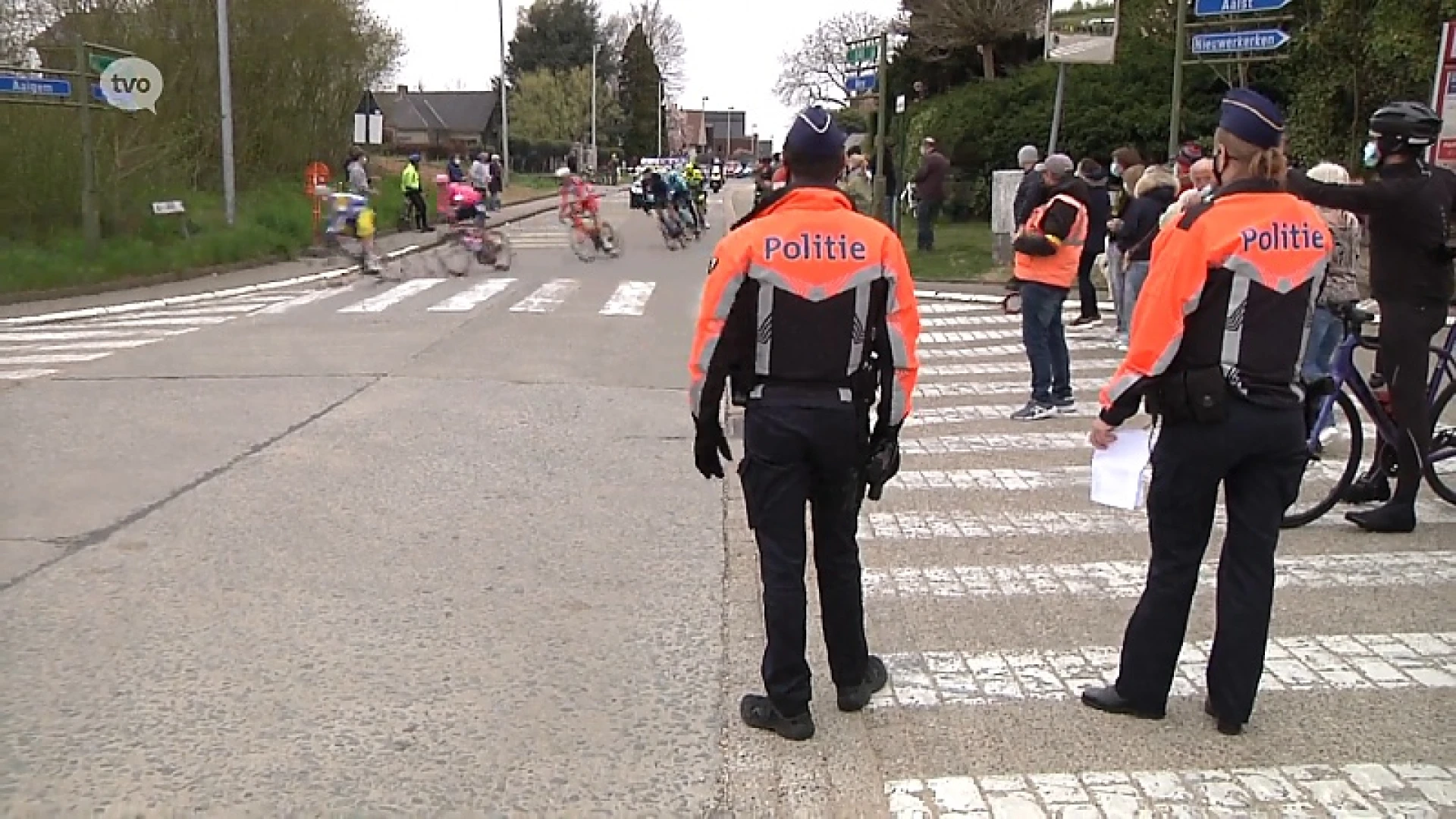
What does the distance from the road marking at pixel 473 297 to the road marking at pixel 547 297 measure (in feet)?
1.74

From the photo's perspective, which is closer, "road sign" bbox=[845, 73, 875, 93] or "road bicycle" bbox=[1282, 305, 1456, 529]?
"road bicycle" bbox=[1282, 305, 1456, 529]

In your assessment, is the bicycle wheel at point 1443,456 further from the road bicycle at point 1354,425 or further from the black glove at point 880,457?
the black glove at point 880,457

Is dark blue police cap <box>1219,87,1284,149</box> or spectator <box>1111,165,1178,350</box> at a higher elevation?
dark blue police cap <box>1219,87,1284,149</box>

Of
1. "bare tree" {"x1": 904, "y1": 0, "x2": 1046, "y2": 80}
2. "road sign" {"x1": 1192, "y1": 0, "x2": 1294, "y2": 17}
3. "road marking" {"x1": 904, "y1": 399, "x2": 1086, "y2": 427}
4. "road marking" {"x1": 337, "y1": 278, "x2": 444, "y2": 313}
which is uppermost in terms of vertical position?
"bare tree" {"x1": 904, "y1": 0, "x2": 1046, "y2": 80}

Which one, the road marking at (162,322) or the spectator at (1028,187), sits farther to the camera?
the road marking at (162,322)

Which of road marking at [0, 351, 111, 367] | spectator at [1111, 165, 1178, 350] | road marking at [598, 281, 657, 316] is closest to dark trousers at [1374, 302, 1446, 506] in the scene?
spectator at [1111, 165, 1178, 350]

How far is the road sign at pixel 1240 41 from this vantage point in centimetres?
1526

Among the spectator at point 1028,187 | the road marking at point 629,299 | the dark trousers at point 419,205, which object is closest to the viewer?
the spectator at point 1028,187

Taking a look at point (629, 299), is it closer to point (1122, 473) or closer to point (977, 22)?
point (1122, 473)

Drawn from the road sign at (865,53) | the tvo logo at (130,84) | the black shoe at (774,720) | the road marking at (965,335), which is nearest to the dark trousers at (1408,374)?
the black shoe at (774,720)

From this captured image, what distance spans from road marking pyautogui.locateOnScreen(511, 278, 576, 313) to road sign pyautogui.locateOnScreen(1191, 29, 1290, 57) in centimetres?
860

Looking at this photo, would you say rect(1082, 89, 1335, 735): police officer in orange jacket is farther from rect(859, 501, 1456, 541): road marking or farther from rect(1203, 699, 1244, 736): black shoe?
rect(859, 501, 1456, 541): road marking

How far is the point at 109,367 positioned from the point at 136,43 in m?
15.0

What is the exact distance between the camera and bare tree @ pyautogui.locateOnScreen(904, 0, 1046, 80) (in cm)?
3669
